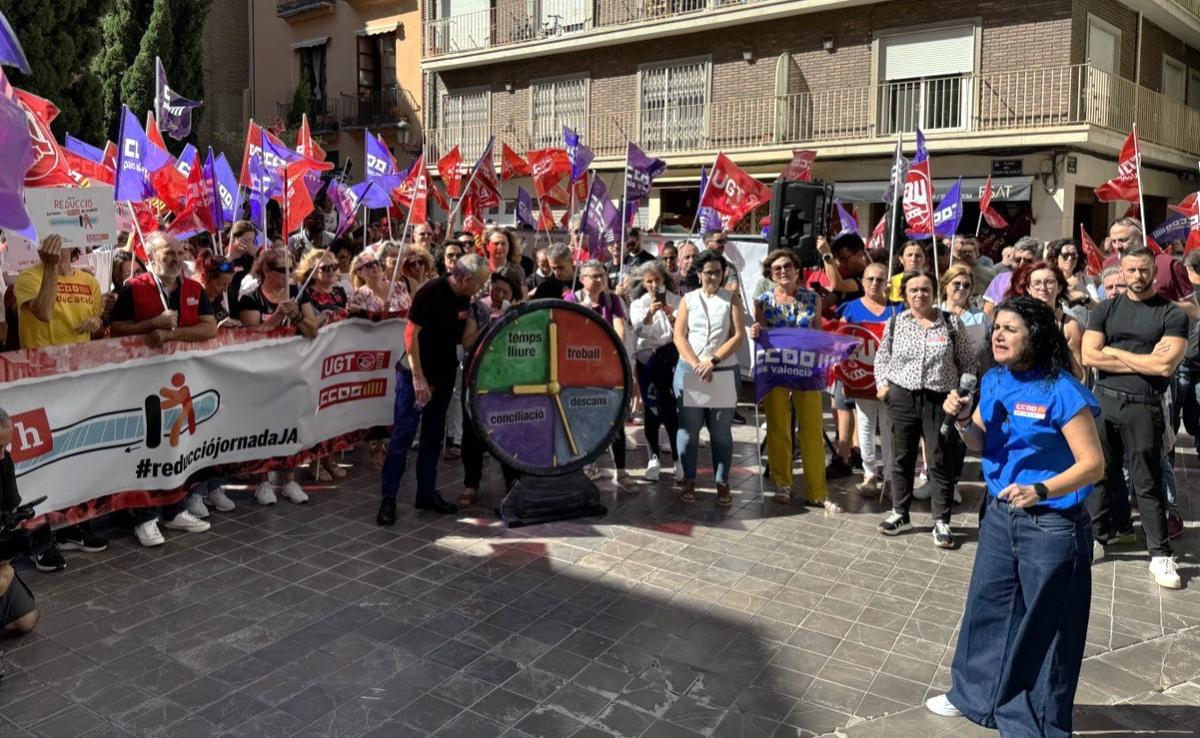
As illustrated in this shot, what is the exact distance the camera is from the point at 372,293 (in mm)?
8086

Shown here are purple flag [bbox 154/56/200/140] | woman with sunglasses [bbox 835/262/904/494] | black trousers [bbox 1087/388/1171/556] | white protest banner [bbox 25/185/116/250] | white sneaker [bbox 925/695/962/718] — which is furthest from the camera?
purple flag [bbox 154/56/200/140]

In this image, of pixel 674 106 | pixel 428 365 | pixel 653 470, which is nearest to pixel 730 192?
pixel 653 470

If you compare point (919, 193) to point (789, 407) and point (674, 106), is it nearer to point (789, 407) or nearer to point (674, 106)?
point (789, 407)

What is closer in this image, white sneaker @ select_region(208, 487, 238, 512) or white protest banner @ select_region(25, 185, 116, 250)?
white protest banner @ select_region(25, 185, 116, 250)

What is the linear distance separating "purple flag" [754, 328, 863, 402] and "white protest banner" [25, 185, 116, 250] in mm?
4302

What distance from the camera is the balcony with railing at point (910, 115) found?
746 inches

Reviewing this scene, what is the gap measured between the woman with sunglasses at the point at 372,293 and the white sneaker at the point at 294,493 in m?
1.52

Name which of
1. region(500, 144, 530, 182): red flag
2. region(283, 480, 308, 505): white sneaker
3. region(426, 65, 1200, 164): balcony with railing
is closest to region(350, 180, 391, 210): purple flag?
region(500, 144, 530, 182): red flag

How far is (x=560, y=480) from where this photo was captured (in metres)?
6.81

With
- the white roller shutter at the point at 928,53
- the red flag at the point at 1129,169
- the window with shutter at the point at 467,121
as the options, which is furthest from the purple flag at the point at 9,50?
the window with shutter at the point at 467,121

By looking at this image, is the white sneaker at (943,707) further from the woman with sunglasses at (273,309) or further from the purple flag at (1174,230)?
the purple flag at (1174,230)

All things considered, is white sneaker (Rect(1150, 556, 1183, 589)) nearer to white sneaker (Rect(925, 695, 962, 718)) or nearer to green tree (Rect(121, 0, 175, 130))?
white sneaker (Rect(925, 695, 962, 718))

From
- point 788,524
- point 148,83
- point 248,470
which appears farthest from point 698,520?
point 148,83

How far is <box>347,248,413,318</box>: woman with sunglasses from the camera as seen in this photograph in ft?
26.3
